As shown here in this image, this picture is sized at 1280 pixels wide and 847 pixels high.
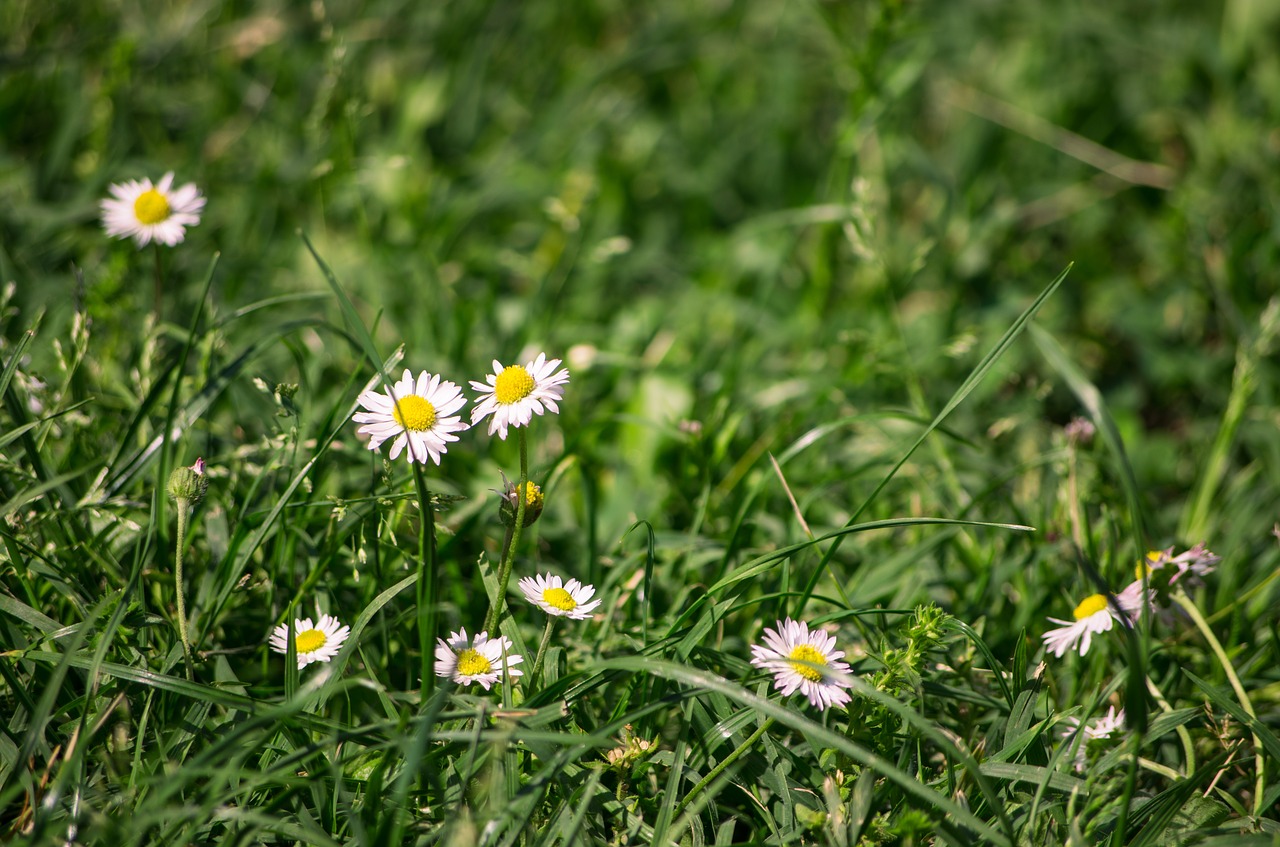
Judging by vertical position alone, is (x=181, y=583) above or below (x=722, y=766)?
above

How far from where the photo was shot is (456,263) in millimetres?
2955

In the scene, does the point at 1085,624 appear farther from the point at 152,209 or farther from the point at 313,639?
the point at 152,209

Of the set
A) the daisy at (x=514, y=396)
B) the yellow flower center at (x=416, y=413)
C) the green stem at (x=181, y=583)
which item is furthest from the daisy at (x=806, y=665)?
the green stem at (x=181, y=583)

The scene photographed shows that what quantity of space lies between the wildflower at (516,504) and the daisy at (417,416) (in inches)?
4.7

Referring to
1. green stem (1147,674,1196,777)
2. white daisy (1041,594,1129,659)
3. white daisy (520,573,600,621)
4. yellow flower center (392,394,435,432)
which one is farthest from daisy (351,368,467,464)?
green stem (1147,674,1196,777)

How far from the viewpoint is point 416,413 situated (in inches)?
57.5

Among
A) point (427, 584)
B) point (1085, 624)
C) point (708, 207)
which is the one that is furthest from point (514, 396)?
point (708, 207)

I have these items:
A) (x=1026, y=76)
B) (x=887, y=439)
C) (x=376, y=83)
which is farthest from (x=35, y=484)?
(x=1026, y=76)

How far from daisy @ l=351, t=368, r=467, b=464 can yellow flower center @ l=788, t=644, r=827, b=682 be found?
1.98 feet

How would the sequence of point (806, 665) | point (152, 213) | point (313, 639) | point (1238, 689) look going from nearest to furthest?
point (806, 665) < point (313, 639) < point (1238, 689) < point (152, 213)

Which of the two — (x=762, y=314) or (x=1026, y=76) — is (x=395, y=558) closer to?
(x=762, y=314)

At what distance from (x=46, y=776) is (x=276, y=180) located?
6.78 ft

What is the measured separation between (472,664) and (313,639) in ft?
0.89

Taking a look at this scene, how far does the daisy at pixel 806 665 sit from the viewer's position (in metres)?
1.37
